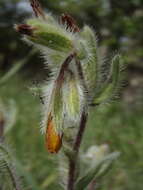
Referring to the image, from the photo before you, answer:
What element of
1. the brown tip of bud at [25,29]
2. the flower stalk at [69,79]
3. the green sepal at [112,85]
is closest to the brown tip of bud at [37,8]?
the flower stalk at [69,79]

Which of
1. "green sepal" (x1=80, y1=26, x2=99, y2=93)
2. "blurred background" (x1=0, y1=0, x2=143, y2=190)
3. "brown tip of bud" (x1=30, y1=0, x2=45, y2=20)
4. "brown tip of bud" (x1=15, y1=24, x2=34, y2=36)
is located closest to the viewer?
"brown tip of bud" (x1=15, y1=24, x2=34, y2=36)

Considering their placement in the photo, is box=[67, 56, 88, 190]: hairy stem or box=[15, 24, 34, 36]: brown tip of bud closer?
box=[15, 24, 34, 36]: brown tip of bud

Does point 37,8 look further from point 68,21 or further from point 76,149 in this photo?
point 76,149

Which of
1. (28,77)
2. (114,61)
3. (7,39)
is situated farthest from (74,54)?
(7,39)

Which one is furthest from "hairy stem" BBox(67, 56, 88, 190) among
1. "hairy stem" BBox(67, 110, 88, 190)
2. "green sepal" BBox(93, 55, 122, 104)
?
"green sepal" BBox(93, 55, 122, 104)

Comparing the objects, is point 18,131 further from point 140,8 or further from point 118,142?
point 140,8

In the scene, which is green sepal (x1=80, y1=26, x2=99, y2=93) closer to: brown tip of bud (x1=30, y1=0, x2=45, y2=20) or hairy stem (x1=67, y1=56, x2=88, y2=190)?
hairy stem (x1=67, y1=56, x2=88, y2=190)
